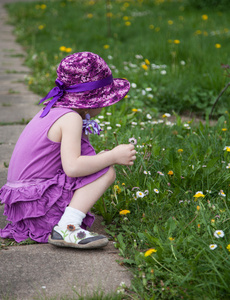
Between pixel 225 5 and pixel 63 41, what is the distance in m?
5.04

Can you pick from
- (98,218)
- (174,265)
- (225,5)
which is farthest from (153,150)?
(225,5)

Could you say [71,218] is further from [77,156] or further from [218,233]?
[218,233]

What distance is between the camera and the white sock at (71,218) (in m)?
2.13

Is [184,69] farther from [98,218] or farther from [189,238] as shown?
[189,238]

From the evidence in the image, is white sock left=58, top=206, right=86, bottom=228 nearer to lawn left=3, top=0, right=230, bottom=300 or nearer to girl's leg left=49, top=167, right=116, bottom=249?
girl's leg left=49, top=167, right=116, bottom=249

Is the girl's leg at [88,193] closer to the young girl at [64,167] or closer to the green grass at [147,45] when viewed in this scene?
the young girl at [64,167]

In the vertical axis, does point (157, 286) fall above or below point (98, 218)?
above

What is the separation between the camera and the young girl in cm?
212

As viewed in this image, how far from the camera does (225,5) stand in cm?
1024

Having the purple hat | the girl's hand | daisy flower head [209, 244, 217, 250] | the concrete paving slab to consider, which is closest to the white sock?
the concrete paving slab

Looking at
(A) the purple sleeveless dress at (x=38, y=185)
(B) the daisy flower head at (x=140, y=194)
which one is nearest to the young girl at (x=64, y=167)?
(A) the purple sleeveless dress at (x=38, y=185)

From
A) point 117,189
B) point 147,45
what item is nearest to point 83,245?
point 117,189

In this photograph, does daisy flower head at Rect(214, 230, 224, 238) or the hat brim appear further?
the hat brim

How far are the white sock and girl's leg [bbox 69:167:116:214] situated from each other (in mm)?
20
